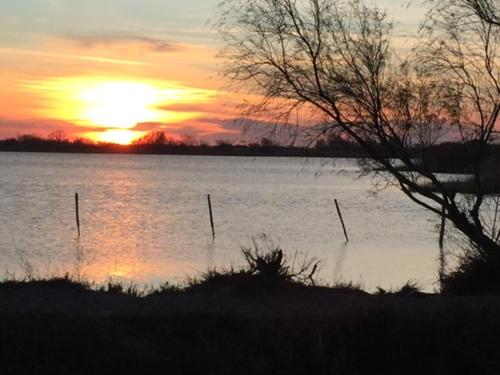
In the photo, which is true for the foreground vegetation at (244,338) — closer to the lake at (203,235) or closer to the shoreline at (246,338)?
the shoreline at (246,338)

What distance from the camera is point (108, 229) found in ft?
120

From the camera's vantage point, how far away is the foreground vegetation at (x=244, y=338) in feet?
26.3

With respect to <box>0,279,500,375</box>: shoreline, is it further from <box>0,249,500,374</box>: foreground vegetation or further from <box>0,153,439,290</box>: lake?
<box>0,153,439,290</box>: lake

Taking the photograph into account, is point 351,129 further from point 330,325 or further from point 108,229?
point 108,229

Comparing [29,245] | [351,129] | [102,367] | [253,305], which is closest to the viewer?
[102,367]

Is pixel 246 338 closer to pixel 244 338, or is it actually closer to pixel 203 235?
pixel 244 338

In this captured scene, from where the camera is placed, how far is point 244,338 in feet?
29.0

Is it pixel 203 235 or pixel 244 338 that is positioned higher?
pixel 244 338

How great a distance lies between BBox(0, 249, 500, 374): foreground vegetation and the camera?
26.3ft

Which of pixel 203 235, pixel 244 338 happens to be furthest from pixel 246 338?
pixel 203 235

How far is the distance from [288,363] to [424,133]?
324 inches

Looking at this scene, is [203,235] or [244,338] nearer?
[244,338]

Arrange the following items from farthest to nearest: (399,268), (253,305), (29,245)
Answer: (29,245), (399,268), (253,305)

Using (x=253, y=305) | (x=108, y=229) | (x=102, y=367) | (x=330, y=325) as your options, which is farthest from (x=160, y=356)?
(x=108, y=229)
